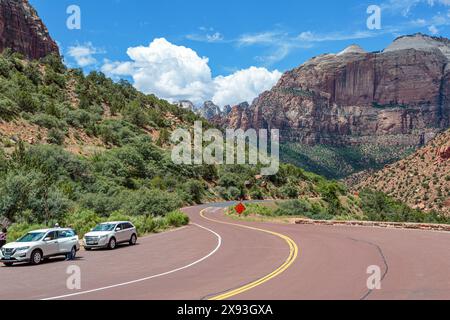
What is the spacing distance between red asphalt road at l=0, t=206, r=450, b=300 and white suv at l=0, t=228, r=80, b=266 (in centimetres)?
52

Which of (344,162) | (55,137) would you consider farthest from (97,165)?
(344,162)

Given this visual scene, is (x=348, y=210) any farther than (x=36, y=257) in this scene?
Yes

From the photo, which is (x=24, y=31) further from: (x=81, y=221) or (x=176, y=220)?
(x=81, y=221)

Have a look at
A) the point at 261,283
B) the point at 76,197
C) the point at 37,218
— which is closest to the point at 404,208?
the point at 76,197

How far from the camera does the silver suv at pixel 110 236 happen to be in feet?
71.9

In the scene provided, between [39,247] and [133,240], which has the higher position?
[39,247]

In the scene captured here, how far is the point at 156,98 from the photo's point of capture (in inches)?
4377

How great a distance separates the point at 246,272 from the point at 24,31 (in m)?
97.0

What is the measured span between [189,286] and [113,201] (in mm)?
28953

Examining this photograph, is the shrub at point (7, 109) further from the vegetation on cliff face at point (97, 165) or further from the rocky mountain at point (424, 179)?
the rocky mountain at point (424, 179)

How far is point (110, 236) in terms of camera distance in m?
22.2

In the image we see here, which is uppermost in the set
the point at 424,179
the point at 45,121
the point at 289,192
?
the point at 45,121

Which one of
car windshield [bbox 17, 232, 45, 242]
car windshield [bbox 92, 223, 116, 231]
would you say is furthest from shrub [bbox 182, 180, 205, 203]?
car windshield [bbox 17, 232, 45, 242]
